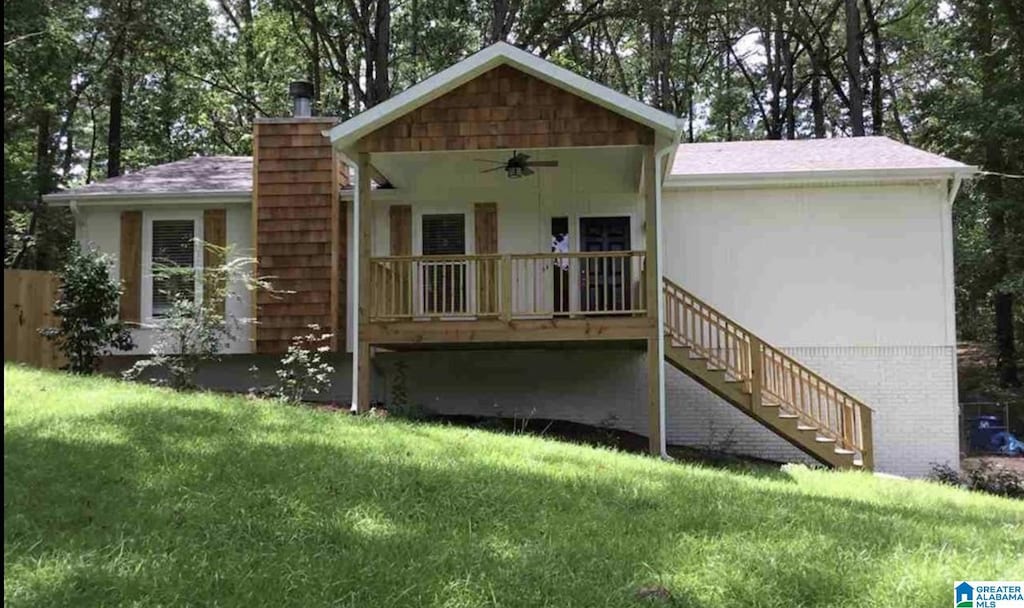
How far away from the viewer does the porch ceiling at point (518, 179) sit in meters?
11.3

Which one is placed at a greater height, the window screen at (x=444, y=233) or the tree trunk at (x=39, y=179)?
the tree trunk at (x=39, y=179)

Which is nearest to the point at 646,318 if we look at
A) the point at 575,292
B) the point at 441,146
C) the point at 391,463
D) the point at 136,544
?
the point at 575,292

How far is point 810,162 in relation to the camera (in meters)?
12.7

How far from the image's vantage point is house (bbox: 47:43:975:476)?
11742mm

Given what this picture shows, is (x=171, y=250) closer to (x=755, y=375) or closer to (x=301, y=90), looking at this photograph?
(x=301, y=90)

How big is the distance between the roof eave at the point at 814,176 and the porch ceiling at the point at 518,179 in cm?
82

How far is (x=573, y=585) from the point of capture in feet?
13.1

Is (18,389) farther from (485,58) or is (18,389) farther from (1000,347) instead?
(1000,347)

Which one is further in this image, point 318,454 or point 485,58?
point 485,58

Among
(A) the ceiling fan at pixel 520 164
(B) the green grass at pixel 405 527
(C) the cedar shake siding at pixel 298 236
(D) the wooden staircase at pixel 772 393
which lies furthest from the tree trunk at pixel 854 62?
(B) the green grass at pixel 405 527

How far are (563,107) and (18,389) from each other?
6424 mm

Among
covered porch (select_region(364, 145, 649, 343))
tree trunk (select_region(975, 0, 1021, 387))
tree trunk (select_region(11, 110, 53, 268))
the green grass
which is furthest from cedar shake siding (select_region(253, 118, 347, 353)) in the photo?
tree trunk (select_region(975, 0, 1021, 387))

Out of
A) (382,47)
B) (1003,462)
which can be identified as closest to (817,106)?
(382,47)

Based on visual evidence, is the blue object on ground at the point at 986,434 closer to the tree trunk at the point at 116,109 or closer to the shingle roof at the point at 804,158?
the shingle roof at the point at 804,158
